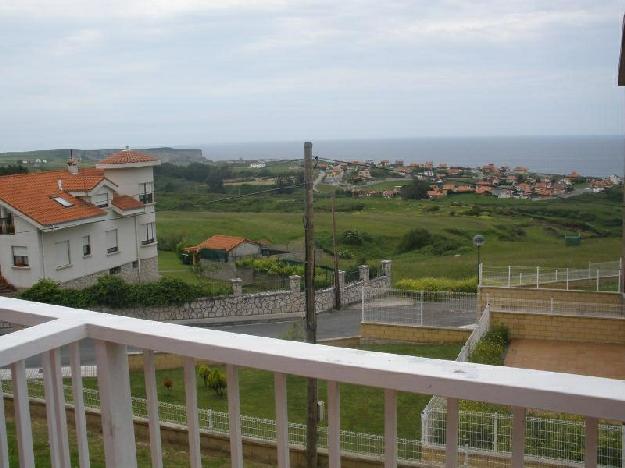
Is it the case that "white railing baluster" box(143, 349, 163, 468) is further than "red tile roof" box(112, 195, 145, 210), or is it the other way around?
"red tile roof" box(112, 195, 145, 210)

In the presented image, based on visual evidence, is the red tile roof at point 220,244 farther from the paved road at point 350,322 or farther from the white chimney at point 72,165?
the paved road at point 350,322

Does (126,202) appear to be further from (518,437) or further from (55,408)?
(518,437)

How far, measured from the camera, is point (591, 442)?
37.3 inches

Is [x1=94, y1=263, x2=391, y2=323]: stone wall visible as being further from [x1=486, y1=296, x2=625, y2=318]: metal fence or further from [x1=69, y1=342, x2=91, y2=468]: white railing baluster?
[x1=69, y1=342, x2=91, y2=468]: white railing baluster

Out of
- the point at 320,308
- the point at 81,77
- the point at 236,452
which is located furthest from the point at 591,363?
the point at 81,77

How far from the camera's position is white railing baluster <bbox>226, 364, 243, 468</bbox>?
1205mm

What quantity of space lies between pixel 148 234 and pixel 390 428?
1954cm

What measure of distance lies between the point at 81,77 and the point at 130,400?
26.8m

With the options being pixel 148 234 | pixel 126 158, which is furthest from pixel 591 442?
pixel 148 234

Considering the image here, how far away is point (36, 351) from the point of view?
1.23 m

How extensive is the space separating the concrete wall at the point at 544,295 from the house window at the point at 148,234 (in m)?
11.0

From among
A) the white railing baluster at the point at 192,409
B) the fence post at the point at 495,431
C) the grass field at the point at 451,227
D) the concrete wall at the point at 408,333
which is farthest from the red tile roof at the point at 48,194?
the white railing baluster at the point at 192,409

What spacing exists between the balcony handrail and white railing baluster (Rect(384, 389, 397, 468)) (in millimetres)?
67

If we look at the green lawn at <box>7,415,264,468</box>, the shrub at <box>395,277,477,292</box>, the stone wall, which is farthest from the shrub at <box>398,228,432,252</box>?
the green lawn at <box>7,415,264,468</box>
